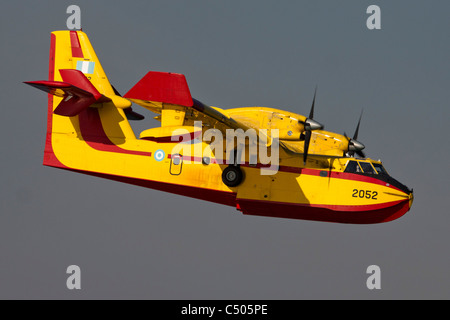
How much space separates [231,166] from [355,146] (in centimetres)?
471

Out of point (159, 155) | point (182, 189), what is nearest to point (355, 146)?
point (182, 189)

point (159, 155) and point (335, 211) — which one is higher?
point (159, 155)

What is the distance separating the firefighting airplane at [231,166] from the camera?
962 inches

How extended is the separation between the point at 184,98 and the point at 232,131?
11.7ft

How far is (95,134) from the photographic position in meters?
25.4

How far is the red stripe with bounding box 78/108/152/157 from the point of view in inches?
992

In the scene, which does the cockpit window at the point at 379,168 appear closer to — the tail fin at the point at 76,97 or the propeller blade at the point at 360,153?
the propeller blade at the point at 360,153

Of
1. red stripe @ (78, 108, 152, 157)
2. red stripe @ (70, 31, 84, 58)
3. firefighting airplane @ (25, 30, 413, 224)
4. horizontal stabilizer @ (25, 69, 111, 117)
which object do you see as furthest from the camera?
red stripe @ (70, 31, 84, 58)

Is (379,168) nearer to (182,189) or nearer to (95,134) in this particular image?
(182,189)

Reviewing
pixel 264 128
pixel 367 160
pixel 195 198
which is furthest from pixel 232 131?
pixel 367 160

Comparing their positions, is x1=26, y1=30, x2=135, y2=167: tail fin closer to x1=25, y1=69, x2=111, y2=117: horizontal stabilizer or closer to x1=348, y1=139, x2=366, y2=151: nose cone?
x1=25, y1=69, x2=111, y2=117: horizontal stabilizer

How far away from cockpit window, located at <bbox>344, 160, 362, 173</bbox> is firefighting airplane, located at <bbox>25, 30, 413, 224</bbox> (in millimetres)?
20

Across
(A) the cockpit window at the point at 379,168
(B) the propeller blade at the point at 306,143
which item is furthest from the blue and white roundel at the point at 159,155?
(A) the cockpit window at the point at 379,168

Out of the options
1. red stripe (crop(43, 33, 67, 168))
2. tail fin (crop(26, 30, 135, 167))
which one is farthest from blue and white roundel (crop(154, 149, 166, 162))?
red stripe (crop(43, 33, 67, 168))
